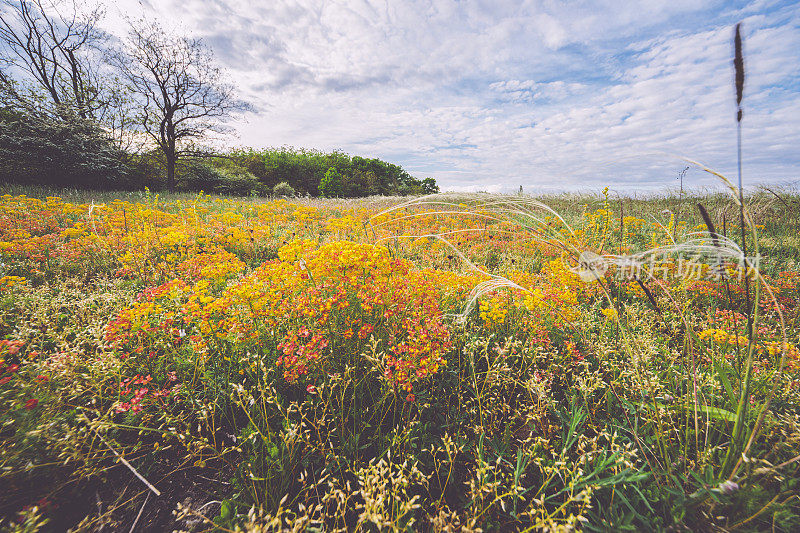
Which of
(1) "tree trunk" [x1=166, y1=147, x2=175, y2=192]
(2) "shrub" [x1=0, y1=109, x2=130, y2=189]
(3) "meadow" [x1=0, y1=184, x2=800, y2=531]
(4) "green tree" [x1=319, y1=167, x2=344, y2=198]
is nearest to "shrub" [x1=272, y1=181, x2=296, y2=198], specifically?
(1) "tree trunk" [x1=166, y1=147, x2=175, y2=192]

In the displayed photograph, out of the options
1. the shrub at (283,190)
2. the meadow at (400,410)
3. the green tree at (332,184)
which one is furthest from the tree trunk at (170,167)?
the meadow at (400,410)

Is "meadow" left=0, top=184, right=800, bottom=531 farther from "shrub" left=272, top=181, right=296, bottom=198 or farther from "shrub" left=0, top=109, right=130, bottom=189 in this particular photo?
"shrub" left=272, top=181, right=296, bottom=198

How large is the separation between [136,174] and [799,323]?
31599 millimetres

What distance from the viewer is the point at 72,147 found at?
14.0 m

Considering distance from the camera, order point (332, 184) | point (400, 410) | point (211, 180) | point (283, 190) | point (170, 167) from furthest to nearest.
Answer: point (332, 184)
point (283, 190)
point (211, 180)
point (170, 167)
point (400, 410)

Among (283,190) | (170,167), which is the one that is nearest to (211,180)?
(170,167)

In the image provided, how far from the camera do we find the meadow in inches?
51.4

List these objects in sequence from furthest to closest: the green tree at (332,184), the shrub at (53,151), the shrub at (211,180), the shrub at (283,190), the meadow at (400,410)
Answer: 1. the green tree at (332,184)
2. the shrub at (283,190)
3. the shrub at (211,180)
4. the shrub at (53,151)
5. the meadow at (400,410)

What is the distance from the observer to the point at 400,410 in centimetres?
192

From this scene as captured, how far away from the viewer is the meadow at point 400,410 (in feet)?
4.28

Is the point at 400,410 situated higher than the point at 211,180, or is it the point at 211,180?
the point at 211,180

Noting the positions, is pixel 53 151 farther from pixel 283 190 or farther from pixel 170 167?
pixel 283 190

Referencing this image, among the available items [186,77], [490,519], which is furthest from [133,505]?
[186,77]

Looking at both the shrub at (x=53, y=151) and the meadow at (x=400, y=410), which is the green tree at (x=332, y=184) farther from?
the meadow at (x=400, y=410)
